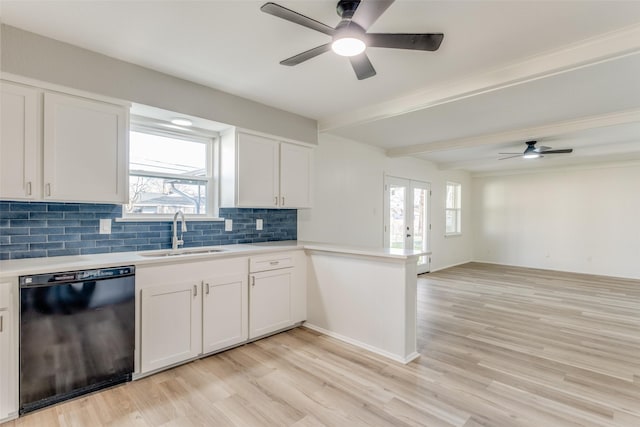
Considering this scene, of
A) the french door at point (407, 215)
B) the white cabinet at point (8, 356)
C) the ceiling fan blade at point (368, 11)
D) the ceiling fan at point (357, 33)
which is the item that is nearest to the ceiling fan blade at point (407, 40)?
the ceiling fan at point (357, 33)

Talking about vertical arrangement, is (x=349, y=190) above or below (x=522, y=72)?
below

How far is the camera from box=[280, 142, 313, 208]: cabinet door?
371 cm

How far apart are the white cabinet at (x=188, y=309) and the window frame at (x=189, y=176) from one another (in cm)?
68

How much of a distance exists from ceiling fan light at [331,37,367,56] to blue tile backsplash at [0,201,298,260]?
7.26 ft

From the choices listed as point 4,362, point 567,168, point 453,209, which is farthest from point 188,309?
point 567,168

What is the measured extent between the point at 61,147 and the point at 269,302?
2190mm

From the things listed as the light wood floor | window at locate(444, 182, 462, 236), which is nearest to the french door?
window at locate(444, 182, 462, 236)

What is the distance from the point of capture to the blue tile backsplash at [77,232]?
7.39ft

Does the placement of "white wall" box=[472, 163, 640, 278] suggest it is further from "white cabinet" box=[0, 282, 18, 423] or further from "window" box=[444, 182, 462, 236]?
"white cabinet" box=[0, 282, 18, 423]

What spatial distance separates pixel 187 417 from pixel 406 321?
1.82m

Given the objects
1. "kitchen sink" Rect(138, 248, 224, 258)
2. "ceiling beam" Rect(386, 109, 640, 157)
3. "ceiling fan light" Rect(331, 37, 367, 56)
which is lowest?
"kitchen sink" Rect(138, 248, 224, 258)

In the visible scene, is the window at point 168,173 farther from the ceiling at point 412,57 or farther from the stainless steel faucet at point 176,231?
the ceiling at point 412,57

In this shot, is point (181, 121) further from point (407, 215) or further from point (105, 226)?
point (407, 215)

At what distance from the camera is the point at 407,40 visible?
1867 millimetres
